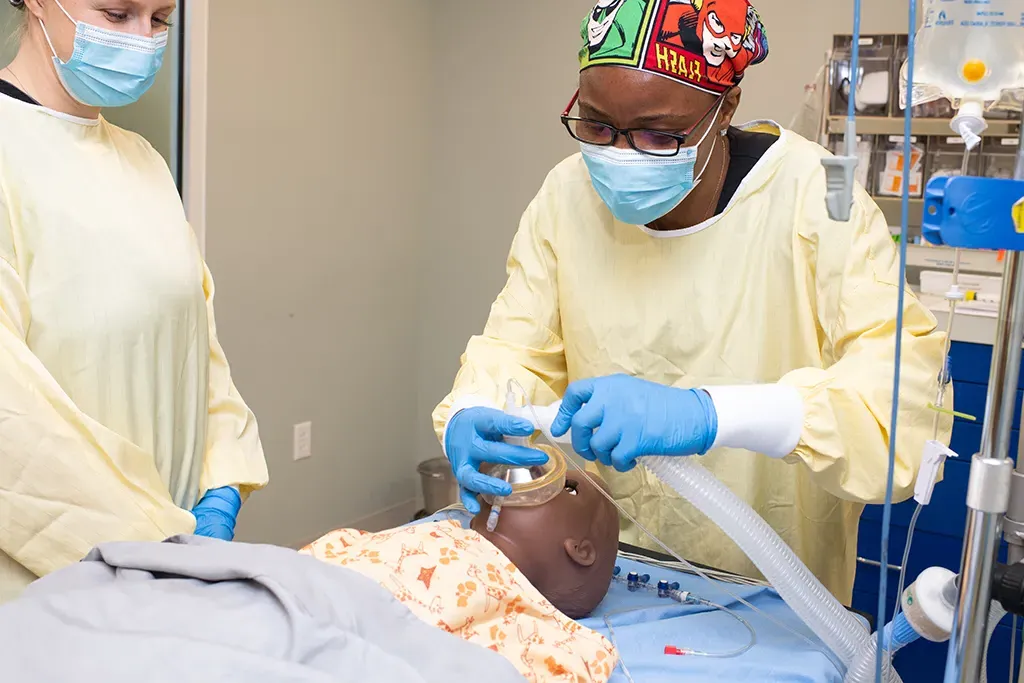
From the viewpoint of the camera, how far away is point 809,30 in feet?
9.39

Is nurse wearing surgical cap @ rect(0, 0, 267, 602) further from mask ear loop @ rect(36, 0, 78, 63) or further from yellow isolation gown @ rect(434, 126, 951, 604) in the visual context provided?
yellow isolation gown @ rect(434, 126, 951, 604)

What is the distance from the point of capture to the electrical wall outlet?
3156 mm

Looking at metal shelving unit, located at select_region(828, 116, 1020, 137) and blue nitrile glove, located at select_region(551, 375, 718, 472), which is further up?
metal shelving unit, located at select_region(828, 116, 1020, 137)

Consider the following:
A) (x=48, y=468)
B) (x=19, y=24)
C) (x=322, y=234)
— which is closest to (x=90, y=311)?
(x=48, y=468)

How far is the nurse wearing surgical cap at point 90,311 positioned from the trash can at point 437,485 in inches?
73.5

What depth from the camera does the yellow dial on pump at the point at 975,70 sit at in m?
0.93

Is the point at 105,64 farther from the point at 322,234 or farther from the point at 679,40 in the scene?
the point at 322,234

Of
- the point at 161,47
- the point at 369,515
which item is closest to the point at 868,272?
the point at 161,47

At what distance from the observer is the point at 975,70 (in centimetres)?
93

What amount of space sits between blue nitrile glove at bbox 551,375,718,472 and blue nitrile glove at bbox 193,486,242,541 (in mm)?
626

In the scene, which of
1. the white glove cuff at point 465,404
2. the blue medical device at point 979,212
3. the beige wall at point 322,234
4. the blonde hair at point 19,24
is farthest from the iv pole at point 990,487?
the beige wall at point 322,234

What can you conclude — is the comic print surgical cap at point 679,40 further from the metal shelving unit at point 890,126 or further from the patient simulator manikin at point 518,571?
the metal shelving unit at point 890,126

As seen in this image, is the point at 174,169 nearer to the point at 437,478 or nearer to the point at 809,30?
the point at 437,478

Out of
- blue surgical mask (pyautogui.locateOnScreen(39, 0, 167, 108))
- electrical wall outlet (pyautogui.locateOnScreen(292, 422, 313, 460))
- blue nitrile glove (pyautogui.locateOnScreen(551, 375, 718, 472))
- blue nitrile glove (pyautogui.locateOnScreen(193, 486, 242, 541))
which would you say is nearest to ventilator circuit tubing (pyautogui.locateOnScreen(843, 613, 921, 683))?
blue nitrile glove (pyautogui.locateOnScreen(551, 375, 718, 472))
